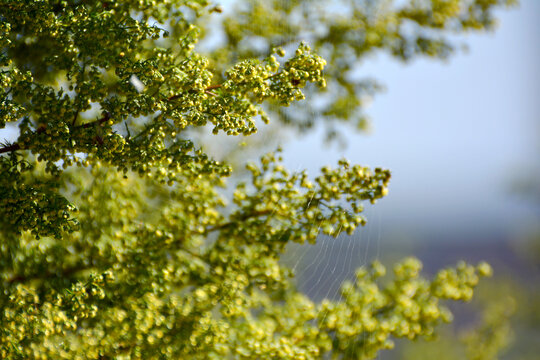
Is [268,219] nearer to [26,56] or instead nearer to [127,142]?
[127,142]

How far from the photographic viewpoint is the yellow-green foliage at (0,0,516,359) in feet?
5.16

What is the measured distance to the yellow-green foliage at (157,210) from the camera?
5.16 feet

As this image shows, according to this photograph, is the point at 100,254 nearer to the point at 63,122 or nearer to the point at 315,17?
the point at 63,122

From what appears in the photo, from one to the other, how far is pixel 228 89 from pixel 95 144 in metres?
0.42

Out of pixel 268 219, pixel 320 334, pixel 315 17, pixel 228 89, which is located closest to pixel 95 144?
pixel 228 89

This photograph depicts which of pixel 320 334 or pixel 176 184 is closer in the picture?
pixel 176 184

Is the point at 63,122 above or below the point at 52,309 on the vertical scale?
above

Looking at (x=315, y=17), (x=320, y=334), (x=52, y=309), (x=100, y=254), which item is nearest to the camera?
(x=52, y=309)

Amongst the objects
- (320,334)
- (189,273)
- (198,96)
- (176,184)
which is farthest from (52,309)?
(320,334)

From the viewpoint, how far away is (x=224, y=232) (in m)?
2.10

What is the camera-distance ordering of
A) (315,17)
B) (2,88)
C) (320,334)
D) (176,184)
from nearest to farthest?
(2,88) → (176,184) → (320,334) → (315,17)

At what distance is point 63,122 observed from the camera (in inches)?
60.6

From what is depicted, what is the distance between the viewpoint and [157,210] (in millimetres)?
2303

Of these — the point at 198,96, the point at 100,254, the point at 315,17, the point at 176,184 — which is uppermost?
the point at 315,17
